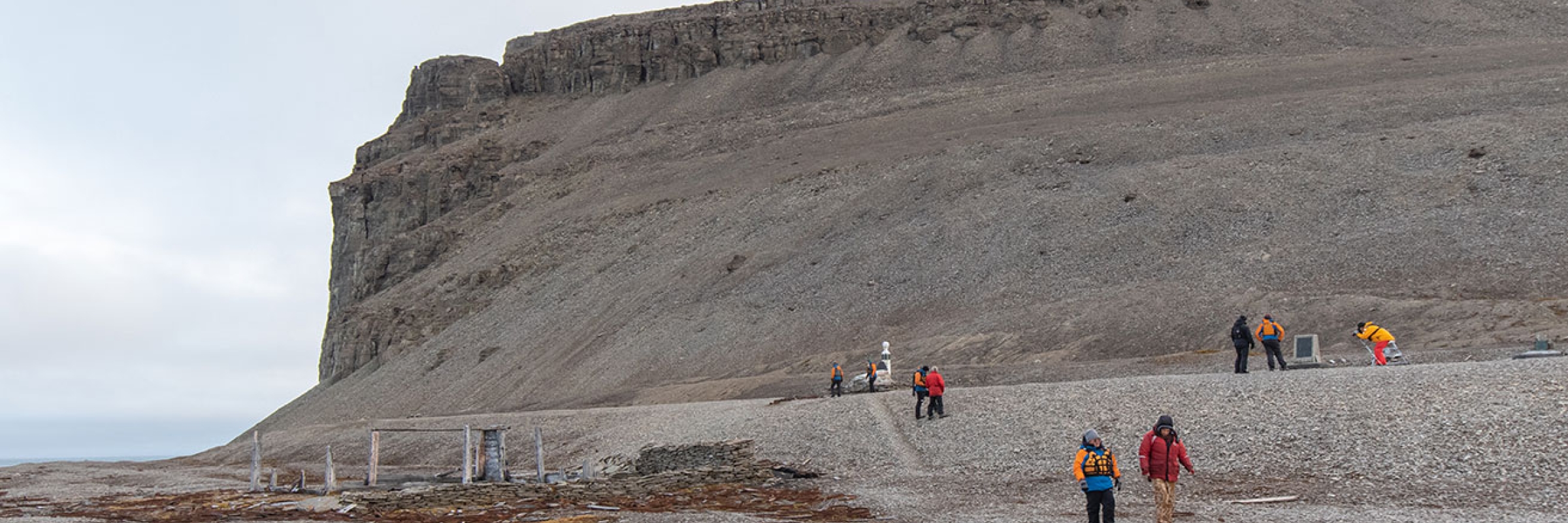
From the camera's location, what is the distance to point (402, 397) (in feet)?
177

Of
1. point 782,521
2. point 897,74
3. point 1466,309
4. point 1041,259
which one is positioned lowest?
point 782,521

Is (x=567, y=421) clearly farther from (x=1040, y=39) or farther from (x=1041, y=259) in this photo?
(x=1040, y=39)

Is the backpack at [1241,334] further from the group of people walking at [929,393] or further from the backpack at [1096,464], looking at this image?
the backpack at [1096,464]

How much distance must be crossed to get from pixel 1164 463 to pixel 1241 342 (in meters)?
11.8

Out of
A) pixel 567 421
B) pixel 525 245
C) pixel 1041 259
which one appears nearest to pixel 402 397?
pixel 525 245

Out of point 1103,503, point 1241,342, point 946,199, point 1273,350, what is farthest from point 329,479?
point 946,199

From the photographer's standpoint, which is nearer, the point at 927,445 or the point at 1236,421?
the point at 1236,421

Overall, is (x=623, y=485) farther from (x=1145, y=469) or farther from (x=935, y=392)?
(x=1145, y=469)

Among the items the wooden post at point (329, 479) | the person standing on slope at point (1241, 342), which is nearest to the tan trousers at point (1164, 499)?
the person standing on slope at point (1241, 342)

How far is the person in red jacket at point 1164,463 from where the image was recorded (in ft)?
42.7

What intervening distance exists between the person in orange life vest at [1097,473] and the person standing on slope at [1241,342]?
12.0 m

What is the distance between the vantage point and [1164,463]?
1302 cm

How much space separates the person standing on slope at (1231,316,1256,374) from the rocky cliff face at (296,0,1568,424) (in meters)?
7.58

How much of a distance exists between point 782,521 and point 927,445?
691cm
